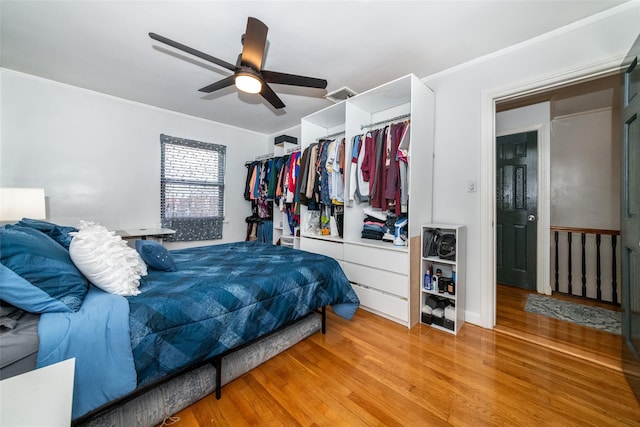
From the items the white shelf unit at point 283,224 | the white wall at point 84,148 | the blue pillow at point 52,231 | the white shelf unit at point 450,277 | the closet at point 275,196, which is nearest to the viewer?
the blue pillow at point 52,231

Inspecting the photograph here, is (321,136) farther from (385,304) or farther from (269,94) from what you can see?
(385,304)

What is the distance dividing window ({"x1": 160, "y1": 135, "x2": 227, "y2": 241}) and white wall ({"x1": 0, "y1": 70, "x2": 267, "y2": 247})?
13 cm

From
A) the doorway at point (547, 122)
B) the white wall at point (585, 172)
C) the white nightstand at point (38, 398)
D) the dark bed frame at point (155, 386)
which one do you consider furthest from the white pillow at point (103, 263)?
the white wall at point (585, 172)

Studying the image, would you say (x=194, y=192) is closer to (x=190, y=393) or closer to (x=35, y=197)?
(x=35, y=197)

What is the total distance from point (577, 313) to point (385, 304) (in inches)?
82.2

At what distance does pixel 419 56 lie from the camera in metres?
2.35

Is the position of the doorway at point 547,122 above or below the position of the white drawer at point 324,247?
above

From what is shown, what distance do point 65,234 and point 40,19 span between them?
1765 mm

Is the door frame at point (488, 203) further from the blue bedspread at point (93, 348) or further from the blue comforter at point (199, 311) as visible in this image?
the blue bedspread at point (93, 348)

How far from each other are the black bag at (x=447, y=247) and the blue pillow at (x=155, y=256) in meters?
2.27

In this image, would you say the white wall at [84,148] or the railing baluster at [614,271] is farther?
the railing baluster at [614,271]

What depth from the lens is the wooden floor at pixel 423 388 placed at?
1.33 meters

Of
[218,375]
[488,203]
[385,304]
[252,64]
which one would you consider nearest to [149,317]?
[218,375]

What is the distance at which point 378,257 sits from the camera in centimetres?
251
